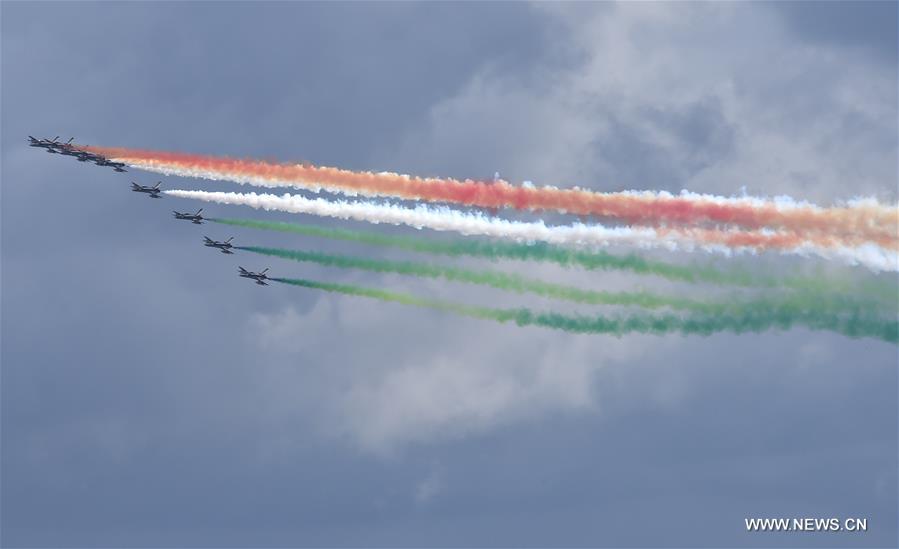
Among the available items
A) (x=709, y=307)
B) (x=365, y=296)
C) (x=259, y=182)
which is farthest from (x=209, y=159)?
(x=709, y=307)

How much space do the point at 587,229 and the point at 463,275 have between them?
1059 centimetres

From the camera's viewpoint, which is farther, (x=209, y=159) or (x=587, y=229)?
(x=209, y=159)

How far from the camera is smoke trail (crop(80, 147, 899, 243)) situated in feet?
421

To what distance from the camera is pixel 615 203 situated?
13312 centimetres

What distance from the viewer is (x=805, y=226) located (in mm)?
129875

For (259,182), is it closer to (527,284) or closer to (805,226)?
(527,284)

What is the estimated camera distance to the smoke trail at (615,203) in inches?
5054

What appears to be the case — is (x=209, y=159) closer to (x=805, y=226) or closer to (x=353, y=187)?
(x=353, y=187)

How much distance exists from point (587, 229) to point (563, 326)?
26.1 feet

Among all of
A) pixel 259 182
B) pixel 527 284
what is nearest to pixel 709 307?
pixel 527 284

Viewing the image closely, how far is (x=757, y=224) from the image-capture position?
131 meters

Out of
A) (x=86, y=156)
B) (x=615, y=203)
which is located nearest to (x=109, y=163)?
(x=86, y=156)

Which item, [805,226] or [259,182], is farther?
[259,182]

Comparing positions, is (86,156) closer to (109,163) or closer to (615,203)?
(109,163)
